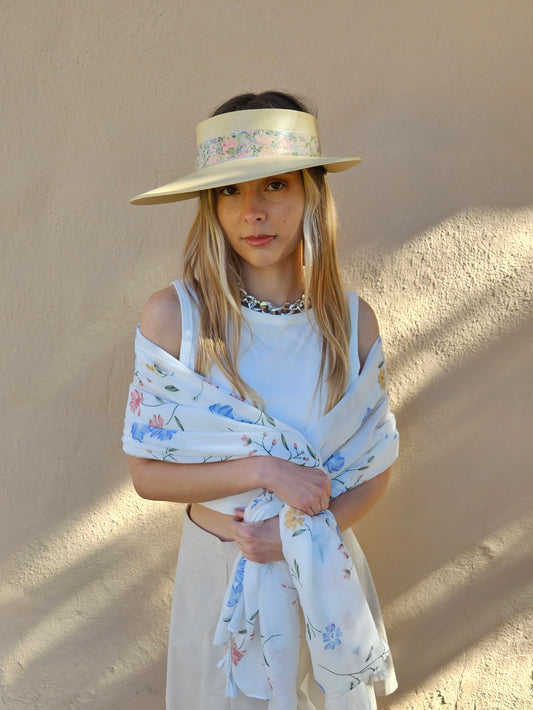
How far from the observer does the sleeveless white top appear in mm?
1767

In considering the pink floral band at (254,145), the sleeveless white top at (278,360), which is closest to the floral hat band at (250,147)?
the pink floral band at (254,145)

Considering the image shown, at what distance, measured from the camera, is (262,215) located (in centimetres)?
172

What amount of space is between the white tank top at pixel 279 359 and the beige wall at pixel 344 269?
52cm

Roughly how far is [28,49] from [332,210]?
0.94 meters

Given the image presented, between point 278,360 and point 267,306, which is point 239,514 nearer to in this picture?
point 278,360

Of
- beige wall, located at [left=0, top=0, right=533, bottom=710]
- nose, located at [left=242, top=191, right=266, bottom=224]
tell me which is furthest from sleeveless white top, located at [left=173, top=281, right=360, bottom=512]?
beige wall, located at [left=0, top=0, right=533, bottom=710]

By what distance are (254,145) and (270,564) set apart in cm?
92

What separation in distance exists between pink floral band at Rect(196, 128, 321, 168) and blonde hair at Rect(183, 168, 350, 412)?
0.08 metres

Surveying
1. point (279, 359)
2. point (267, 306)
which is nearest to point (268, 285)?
point (267, 306)

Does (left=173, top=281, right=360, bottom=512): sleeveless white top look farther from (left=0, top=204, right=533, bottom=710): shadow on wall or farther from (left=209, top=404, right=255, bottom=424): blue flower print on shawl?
(left=0, top=204, right=533, bottom=710): shadow on wall

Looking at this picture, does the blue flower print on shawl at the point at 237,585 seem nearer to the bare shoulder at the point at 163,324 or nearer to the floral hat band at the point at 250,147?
Result: the bare shoulder at the point at 163,324

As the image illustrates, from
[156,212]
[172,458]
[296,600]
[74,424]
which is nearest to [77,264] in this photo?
[156,212]

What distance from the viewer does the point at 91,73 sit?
211cm

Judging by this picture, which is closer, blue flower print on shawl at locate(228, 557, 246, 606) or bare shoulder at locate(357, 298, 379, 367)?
blue flower print on shawl at locate(228, 557, 246, 606)
